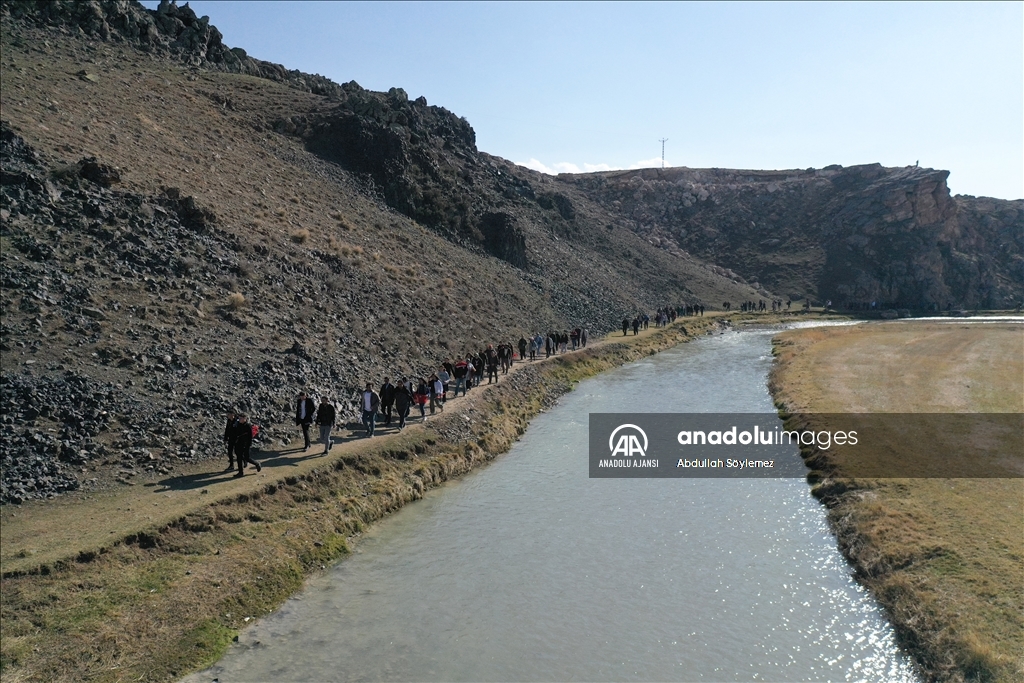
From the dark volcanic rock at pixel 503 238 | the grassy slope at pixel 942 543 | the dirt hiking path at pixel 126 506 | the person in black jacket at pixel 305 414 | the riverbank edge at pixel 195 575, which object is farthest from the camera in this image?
the dark volcanic rock at pixel 503 238

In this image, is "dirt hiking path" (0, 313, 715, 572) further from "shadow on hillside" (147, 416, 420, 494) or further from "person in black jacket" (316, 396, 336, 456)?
"person in black jacket" (316, 396, 336, 456)

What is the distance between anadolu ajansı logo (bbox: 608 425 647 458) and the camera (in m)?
28.5

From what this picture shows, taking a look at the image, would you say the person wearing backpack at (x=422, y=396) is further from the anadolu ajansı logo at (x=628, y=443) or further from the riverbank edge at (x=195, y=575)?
the anadolu ajansı logo at (x=628, y=443)

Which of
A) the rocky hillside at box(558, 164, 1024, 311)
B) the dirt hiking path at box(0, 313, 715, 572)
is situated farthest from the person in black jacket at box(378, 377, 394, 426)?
the rocky hillside at box(558, 164, 1024, 311)

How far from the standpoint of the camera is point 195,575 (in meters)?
15.2

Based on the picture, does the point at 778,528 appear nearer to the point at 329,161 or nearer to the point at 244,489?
the point at 244,489

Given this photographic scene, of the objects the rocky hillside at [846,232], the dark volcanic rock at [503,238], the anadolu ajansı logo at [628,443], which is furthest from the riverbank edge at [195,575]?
the rocky hillside at [846,232]

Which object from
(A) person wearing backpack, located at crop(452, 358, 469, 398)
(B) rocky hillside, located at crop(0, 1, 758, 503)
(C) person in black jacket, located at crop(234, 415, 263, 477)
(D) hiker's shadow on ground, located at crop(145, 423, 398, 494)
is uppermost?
(B) rocky hillside, located at crop(0, 1, 758, 503)

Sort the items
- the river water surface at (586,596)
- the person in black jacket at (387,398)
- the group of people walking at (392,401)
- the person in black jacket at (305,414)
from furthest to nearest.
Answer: the person in black jacket at (387,398), the person in black jacket at (305,414), the group of people walking at (392,401), the river water surface at (586,596)

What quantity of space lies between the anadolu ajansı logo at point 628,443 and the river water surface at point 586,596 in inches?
139

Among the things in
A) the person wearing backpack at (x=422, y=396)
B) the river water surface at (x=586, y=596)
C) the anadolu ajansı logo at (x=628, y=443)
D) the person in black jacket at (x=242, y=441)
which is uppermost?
the person wearing backpack at (x=422, y=396)

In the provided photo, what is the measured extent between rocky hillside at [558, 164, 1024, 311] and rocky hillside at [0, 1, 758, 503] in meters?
51.6

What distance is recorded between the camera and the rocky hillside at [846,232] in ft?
379

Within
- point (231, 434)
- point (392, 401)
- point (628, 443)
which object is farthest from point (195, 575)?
point (628, 443)
